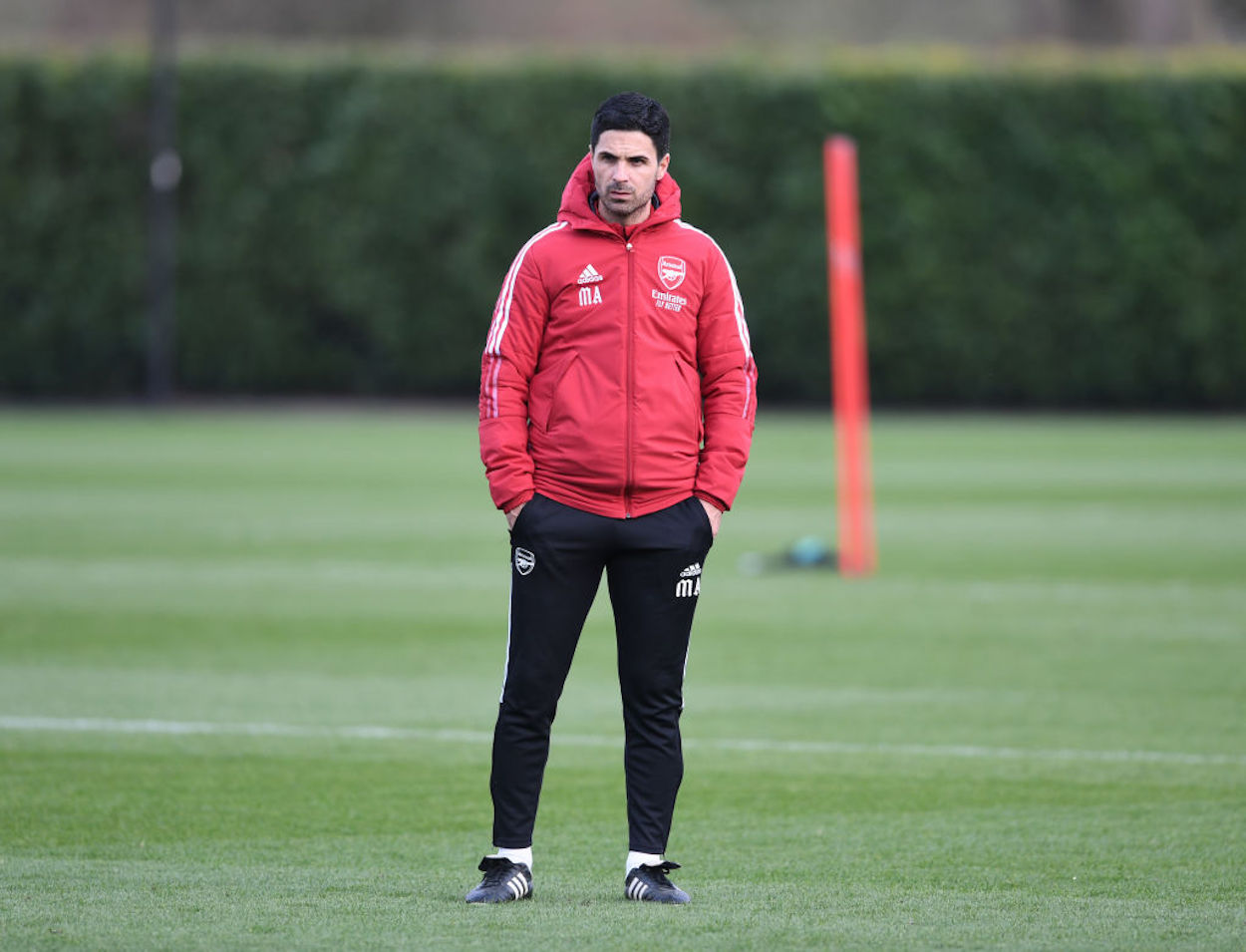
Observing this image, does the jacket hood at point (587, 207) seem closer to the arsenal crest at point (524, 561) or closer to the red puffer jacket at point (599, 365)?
the red puffer jacket at point (599, 365)

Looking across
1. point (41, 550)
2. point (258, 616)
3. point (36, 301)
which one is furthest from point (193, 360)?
point (258, 616)

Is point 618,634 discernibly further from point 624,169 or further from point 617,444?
point 624,169

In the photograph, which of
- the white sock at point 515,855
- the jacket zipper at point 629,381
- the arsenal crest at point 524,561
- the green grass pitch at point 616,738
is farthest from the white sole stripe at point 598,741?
the jacket zipper at point 629,381

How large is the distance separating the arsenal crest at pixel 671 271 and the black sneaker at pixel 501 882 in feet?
5.57

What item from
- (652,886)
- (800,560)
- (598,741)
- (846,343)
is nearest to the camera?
(652,886)

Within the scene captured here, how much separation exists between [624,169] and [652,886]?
79.9 inches

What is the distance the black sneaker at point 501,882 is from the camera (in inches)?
230

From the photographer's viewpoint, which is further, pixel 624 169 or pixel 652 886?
pixel 652 886

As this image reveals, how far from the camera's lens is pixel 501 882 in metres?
5.86

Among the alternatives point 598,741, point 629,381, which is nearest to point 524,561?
point 629,381

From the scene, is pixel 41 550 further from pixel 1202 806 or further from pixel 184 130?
pixel 184 130

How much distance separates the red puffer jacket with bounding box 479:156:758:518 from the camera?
226 inches

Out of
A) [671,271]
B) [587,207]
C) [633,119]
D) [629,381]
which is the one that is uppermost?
[633,119]

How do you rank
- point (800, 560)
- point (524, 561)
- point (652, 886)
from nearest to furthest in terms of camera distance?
point (524, 561) → point (652, 886) → point (800, 560)
